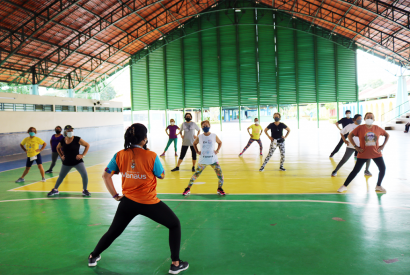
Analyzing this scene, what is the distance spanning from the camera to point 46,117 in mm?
22891

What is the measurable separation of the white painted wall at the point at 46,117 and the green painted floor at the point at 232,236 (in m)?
14.8

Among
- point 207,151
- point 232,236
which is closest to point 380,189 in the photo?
point 207,151

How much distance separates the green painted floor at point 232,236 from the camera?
13.0 ft

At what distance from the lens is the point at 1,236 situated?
5203 mm

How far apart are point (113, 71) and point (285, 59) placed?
21.3 m

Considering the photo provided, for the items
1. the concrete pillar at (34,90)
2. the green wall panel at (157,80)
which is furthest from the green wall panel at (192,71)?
the concrete pillar at (34,90)

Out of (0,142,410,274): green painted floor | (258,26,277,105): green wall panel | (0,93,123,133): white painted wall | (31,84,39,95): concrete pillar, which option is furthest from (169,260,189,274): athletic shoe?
→ (258,26,277,105): green wall panel

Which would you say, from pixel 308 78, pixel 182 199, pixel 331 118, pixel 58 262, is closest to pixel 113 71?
pixel 308 78

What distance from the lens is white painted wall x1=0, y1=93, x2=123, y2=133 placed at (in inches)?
762

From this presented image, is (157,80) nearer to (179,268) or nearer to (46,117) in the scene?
(46,117)

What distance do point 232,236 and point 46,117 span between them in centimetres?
2208

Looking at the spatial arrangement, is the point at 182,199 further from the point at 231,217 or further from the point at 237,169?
the point at 237,169

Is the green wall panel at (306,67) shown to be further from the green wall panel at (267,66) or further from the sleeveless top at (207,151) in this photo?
the sleeveless top at (207,151)

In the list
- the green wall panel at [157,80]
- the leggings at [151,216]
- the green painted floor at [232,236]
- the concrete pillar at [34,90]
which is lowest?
the green painted floor at [232,236]
